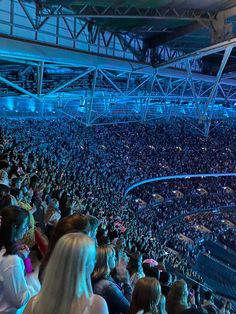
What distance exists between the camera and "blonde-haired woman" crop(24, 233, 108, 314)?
6.53ft

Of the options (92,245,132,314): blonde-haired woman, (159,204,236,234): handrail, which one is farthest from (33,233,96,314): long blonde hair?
(159,204,236,234): handrail

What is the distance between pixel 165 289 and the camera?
506 cm

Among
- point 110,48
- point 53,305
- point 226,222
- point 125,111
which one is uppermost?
point 110,48

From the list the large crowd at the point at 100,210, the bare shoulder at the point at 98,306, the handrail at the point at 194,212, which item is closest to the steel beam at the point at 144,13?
the large crowd at the point at 100,210

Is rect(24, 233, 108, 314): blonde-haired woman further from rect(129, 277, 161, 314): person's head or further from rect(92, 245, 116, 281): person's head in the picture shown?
rect(92, 245, 116, 281): person's head

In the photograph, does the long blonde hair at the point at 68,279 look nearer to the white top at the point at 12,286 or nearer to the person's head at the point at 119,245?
the white top at the point at 12,286

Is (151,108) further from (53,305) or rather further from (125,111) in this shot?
(53,305)

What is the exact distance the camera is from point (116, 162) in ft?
98.6

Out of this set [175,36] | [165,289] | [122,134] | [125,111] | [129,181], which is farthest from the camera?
[122,134]

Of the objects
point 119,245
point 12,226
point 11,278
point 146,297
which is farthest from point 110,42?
point 11,278

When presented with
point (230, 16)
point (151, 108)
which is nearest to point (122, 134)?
point (151, 108)

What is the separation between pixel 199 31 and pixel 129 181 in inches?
610

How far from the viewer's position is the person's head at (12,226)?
2.91 meters

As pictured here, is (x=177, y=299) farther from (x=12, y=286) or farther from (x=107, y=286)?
(x=12, y=286)
